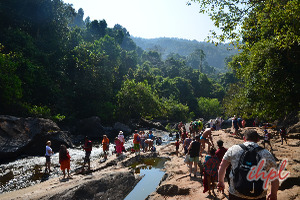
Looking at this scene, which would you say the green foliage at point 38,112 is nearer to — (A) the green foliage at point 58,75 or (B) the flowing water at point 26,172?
(A) the green foliage at point 58,75

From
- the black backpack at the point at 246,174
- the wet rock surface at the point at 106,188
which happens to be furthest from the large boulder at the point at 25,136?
the black backpack at the point at 246,174

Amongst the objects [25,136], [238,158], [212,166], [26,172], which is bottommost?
[26,172]

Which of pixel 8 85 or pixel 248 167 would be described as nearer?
pixel 248 167

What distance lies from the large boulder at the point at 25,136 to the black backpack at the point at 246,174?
18797mm

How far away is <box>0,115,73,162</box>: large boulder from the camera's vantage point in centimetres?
1691

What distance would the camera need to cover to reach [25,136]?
1834 cm

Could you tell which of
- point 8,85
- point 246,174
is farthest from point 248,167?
point 8,85

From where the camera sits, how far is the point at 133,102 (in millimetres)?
41531

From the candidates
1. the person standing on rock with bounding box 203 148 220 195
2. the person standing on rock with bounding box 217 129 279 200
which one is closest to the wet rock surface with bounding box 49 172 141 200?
the person standing on rock with bounding box 203 148 220 195

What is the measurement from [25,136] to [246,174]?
65.6ft

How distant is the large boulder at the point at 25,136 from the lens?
1691 cm

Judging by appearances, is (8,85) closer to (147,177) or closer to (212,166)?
(147,177)

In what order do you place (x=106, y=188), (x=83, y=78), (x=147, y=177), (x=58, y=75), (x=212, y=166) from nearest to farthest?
1. (x=212, y=166)
2. (x=106, y=188)
3. (x=147, y=177)
4. (x=58, y=75)
5. (x=83, y=78)

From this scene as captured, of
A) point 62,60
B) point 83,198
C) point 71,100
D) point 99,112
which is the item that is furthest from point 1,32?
point 83,198
